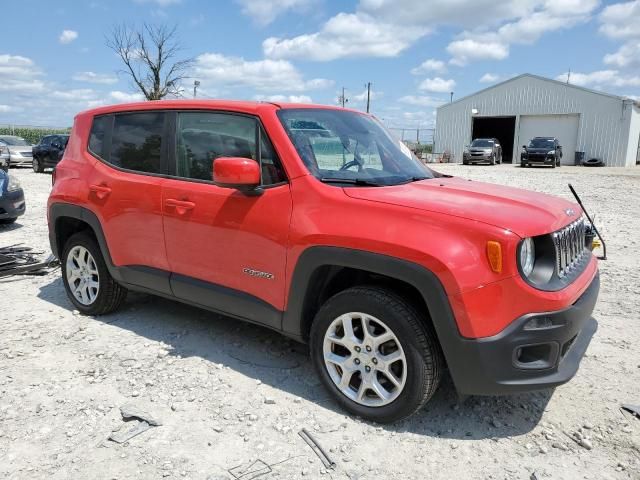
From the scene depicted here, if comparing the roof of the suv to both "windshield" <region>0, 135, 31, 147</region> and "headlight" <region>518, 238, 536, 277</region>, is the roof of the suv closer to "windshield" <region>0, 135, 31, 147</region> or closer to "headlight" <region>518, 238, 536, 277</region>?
"headlight" <region>518, 238, 536, 277</region>

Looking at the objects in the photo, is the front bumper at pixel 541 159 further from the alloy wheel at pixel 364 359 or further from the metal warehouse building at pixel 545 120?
the alloy wheel at pixel 364 359

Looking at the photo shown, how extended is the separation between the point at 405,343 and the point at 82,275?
3.22m

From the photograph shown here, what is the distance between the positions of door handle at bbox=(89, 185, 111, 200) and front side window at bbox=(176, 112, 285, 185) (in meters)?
0.79

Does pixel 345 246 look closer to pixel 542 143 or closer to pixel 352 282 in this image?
pixel 352 282

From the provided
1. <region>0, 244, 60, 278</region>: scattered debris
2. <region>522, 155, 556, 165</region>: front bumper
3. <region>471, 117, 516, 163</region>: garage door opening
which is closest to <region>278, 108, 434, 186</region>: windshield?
<region>0, 244, 60, 278</region>: scattered debris

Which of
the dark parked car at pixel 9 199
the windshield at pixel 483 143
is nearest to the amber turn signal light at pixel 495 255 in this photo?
the dark parked car at pixel 9 199

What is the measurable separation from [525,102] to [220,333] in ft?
114

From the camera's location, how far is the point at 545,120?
34219mm

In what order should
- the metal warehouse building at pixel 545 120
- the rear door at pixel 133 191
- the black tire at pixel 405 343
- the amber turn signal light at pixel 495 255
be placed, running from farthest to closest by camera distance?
1. the metal warehouse building at pixel 545 120
2. the rear door at pixel 133 191
3. the black tire at pixel 405 343
4. the amber turn signal light at pixel 495 255

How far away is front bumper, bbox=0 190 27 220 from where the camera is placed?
8.20 meters

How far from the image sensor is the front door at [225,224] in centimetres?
325

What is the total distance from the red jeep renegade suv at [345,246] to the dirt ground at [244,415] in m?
0.33

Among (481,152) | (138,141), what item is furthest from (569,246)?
(481,152)

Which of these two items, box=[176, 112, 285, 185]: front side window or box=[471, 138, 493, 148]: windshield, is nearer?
box=[176, 112, 285, 185]: front side window
